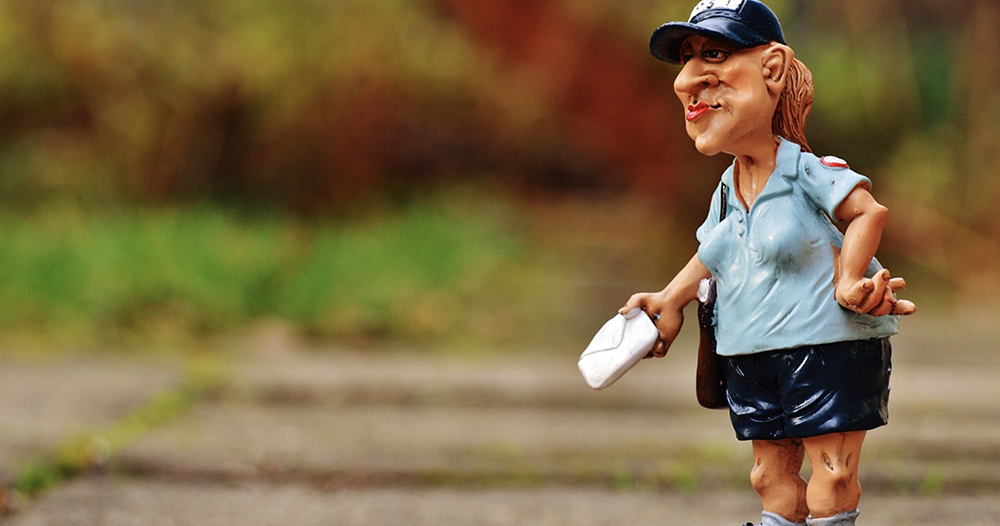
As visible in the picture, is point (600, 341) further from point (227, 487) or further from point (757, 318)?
point (227, 487)

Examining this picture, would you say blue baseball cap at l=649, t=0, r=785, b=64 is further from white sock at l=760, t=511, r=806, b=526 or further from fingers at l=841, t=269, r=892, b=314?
white sock at l=760, t=511, r=806, b=526

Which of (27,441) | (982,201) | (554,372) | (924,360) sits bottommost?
(27,441)

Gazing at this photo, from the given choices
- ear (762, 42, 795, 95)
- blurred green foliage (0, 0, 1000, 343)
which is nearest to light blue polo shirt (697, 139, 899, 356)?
ear (762, 42, 795, 95)

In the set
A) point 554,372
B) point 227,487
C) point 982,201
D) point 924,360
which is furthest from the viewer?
point 982,201

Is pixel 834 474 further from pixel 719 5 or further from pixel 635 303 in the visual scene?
pixel 719 5

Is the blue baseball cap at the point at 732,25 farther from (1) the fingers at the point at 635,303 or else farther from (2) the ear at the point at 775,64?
(1) the fingers at the point at 635,303

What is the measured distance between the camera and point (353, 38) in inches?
241

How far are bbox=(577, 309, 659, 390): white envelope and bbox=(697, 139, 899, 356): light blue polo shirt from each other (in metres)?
0.13

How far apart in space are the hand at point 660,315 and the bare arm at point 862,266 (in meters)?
0.28

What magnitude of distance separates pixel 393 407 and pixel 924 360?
6.75 ft

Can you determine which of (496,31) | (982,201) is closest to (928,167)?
(982,201)

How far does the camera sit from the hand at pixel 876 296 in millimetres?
1516

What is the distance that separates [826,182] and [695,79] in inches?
9.9

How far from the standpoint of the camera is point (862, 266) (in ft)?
5.17
